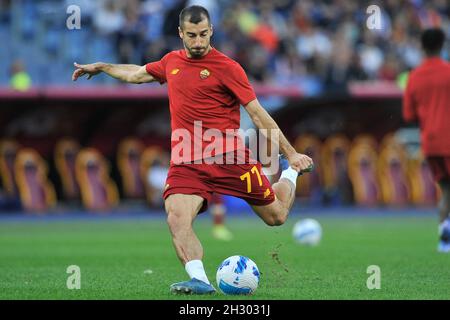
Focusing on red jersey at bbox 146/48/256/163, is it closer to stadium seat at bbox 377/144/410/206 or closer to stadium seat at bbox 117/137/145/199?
stadium seat at bbox 117/137/145/199

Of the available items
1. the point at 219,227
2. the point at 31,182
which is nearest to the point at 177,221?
the point at 219,227

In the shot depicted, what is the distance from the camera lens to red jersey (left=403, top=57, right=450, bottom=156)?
13.1m

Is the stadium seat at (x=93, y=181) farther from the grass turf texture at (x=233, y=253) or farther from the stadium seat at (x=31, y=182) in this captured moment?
the grass turf texture at (x=233, y=253)

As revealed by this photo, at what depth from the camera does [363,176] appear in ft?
81.1

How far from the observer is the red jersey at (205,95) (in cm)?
914

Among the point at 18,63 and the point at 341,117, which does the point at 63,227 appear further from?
the point at 341,117

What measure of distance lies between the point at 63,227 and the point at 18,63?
4495 mm

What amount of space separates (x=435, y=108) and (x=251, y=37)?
A: 1280 cm

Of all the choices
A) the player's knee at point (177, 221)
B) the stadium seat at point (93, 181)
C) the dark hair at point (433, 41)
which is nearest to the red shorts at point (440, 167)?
the dark hair at point (433, 41)

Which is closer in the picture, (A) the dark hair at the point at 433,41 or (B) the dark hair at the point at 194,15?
(B) the dark hair at the point at 194,15

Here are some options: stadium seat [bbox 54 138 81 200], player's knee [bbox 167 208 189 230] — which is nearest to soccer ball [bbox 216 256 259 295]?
player's knee [bbox 167 208 189 230]

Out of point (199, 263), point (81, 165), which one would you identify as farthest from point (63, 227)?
point (199, 263)

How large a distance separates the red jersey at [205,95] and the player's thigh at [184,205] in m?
0.36

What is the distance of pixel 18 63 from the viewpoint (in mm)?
21828
